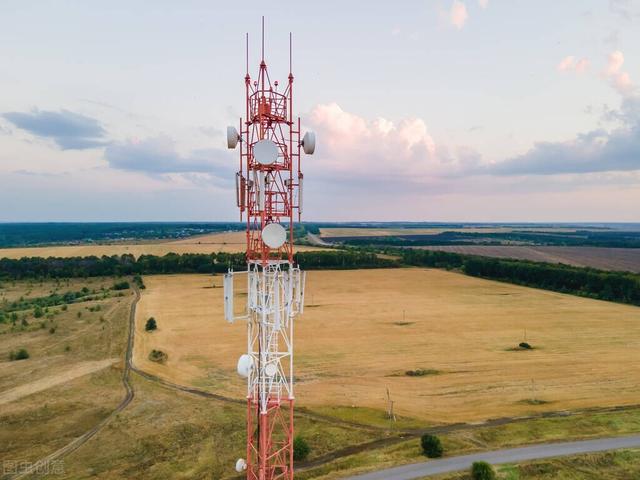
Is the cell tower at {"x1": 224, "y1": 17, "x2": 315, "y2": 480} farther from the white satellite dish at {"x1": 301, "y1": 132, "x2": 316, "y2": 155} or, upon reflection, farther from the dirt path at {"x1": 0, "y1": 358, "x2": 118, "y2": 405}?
the dirt path at {"x1": 0, "y1": 358, "x2": 118, "y2": 405}

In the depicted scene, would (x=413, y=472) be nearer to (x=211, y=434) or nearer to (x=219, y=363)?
(x=211, y=434)

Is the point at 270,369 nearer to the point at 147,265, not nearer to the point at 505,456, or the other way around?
the point at 505,456

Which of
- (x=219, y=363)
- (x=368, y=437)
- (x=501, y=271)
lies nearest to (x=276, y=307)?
(x=368, y=437)

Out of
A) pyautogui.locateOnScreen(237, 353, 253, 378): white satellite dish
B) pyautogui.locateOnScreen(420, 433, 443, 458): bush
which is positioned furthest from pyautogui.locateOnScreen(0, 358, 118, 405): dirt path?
pyautogui.locateOnScreen(420, 433, 443, 458): bush

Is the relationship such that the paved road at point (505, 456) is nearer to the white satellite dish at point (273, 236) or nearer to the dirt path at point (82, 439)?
the white satellite dish at point (273, 236)

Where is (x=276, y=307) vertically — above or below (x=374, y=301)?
above

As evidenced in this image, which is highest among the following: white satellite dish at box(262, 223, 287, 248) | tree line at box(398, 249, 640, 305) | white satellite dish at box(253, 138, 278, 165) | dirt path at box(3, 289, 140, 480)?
white satellite dish at box(253, 138, 278, 165)
